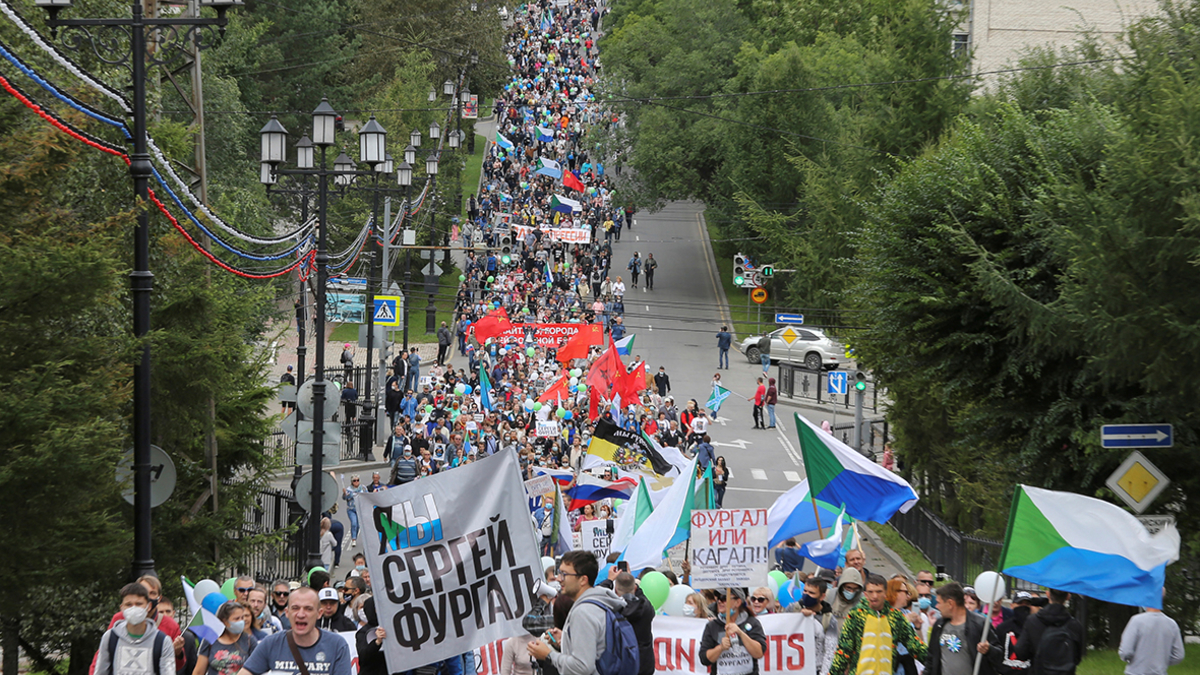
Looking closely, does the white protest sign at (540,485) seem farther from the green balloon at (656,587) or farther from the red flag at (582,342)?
the red flag at (582,342)

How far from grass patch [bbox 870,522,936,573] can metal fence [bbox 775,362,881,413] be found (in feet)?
48.8

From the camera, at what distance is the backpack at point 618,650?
24.1ft

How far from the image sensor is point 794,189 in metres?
58.3

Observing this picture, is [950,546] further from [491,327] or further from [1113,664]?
[491,327]

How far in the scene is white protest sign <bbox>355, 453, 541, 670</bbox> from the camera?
8.52 m

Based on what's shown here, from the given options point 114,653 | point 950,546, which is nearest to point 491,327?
point 950,546

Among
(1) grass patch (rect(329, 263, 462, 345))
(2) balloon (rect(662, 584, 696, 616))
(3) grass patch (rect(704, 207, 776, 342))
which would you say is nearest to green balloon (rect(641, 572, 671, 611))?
(2) balloon (rect(662, 584, 696, 616))

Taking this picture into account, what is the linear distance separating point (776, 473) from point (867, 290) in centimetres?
1242

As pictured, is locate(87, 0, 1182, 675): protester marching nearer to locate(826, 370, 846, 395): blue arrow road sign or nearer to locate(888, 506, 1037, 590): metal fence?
locate(888, 506, 1037, 590): metal fence

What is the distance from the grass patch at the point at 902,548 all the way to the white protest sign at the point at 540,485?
9.31m

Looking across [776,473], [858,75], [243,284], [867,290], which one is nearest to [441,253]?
[858,75]

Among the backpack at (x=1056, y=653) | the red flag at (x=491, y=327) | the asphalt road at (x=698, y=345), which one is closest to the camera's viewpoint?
the backpack at (x=1056, y=653)

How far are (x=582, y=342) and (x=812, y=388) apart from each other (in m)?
14.0

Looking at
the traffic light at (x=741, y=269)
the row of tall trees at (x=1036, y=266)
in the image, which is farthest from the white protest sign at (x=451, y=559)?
the traffic light at (x=741, y=269)
